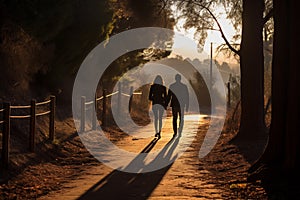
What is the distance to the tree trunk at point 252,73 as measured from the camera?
47.0ft

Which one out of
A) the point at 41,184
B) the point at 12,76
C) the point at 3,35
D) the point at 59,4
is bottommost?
the point at 41,184

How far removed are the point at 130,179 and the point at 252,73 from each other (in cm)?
660

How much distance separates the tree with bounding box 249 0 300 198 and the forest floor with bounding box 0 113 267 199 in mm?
435

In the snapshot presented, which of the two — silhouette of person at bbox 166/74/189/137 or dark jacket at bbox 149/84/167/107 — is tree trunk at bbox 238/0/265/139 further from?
dark jacket at bbox 149/84/167/107

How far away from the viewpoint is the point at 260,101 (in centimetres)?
1473

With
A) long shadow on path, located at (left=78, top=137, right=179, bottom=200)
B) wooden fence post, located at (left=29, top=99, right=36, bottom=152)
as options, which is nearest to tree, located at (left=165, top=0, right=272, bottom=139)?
long shadow on path, located at (left=78, top=137, right=179, bottom=200)

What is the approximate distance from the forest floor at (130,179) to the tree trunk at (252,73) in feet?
4.30

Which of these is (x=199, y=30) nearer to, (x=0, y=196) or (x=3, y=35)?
(x=3, y=35)

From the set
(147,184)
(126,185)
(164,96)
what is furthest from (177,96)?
(126,185)

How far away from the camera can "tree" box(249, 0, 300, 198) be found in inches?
329

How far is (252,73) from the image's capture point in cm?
1468

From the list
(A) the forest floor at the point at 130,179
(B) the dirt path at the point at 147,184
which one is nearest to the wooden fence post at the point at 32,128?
(A) the forest floor at the point at 130,179

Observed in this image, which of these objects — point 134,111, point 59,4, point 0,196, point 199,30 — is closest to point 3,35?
point 59,4

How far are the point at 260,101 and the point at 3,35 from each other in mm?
7454
